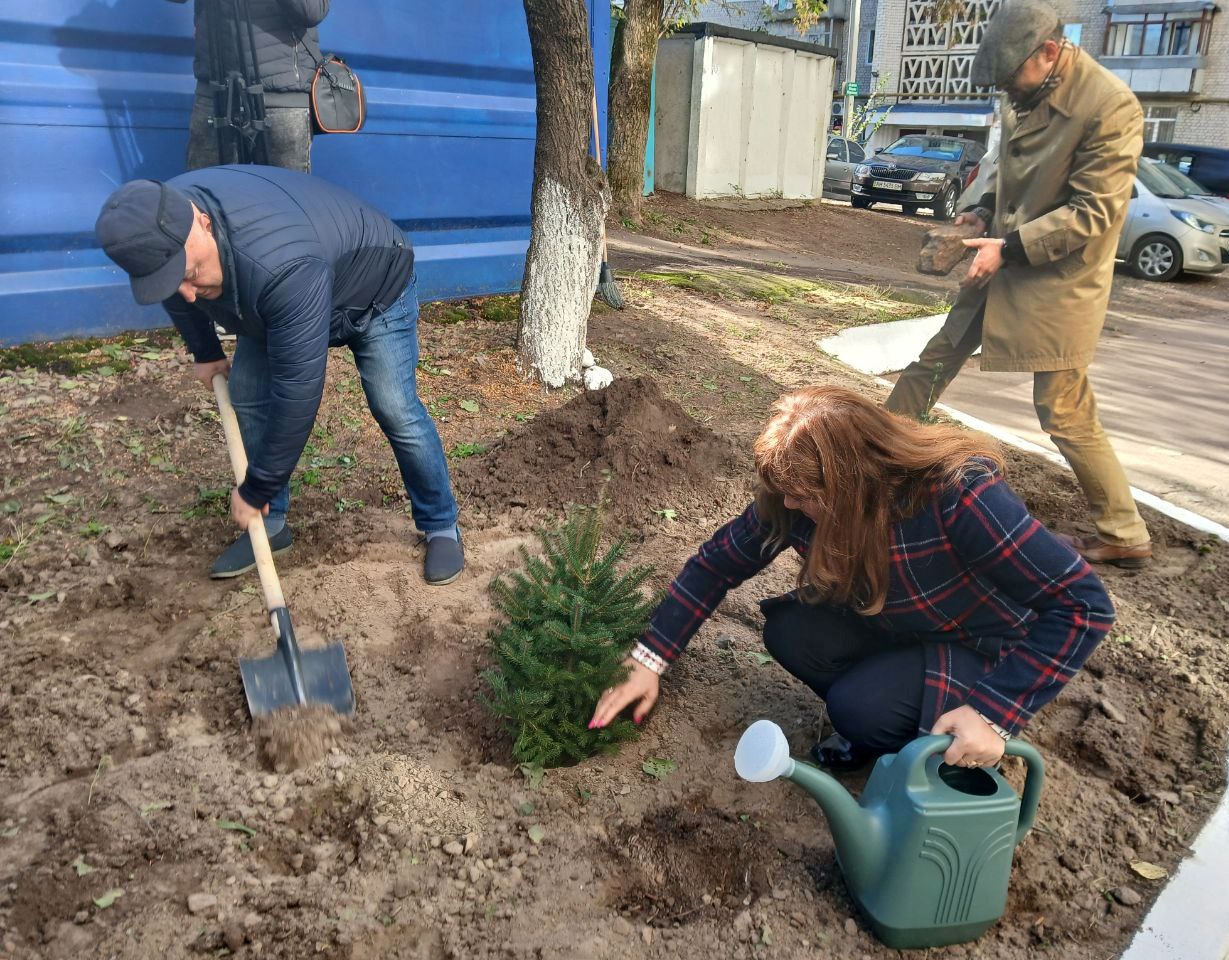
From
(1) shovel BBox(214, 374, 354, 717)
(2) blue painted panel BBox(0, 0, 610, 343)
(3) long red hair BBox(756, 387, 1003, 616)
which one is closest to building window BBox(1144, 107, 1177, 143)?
(2) blue painted panel BBox(0, 0, 610, 343)

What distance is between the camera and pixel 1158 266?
12703 mm

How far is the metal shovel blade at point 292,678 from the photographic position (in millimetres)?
2641

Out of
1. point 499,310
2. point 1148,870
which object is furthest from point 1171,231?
point 1148,870

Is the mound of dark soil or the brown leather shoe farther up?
the mound of dark soil

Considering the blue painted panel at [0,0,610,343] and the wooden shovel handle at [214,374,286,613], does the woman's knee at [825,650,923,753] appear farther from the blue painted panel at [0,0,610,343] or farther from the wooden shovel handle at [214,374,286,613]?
the blue painted panel at [0,0,610,343]

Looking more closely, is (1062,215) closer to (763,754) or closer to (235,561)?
(763,754)

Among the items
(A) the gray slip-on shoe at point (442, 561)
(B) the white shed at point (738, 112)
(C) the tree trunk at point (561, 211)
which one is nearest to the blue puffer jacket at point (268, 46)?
(C) the tree trunk at point (561, 211)

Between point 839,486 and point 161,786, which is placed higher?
point 839,486

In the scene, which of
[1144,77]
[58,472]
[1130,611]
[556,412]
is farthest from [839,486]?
[1144,77]

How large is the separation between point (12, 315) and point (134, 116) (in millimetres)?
1188

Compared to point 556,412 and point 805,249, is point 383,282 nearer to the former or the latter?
point 556,412

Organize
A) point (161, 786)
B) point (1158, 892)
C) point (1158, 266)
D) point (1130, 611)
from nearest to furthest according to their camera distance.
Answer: point (1158, 892) → point (161, 786) → point (1130, 611) → point (1158, 266)

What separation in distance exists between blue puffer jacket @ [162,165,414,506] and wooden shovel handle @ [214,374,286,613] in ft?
0.40

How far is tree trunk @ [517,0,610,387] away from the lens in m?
4.97
